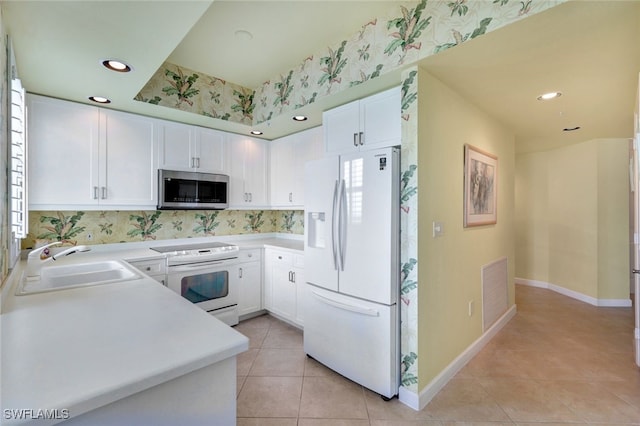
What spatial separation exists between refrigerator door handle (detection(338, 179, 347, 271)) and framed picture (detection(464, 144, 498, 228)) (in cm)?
114

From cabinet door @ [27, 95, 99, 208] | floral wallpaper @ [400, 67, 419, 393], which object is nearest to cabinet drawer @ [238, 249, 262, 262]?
cabinet door @ [27, 95, 99, 208]

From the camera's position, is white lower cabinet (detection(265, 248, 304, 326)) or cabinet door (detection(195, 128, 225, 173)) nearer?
white lower cabinet (detection(265, 248, 304, 326))

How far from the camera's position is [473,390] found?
2205 mm

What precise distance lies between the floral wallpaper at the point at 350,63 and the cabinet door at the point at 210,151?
337 millimetres

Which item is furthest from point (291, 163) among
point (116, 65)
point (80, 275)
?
point (80, 275)

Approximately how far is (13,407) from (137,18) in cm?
169

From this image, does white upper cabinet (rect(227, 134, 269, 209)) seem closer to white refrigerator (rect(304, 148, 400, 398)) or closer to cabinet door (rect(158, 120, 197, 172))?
cabinet door (rect(158, 120, 197, 172))

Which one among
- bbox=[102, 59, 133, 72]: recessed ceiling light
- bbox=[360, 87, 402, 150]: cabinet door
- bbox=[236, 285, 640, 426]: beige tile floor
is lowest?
bbox=[236, 285, 640, 426]: beige tile floor

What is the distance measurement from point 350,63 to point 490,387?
9.00ft

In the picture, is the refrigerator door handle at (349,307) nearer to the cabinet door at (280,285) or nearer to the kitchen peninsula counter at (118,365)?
the cabinet door at (280,285)

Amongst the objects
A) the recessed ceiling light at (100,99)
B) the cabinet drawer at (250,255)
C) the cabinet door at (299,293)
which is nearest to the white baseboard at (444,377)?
the cabinet door at (299,293)

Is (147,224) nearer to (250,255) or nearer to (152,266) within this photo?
(152,266)

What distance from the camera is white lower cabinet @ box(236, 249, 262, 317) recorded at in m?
3.40

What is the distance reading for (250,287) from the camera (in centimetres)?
349
